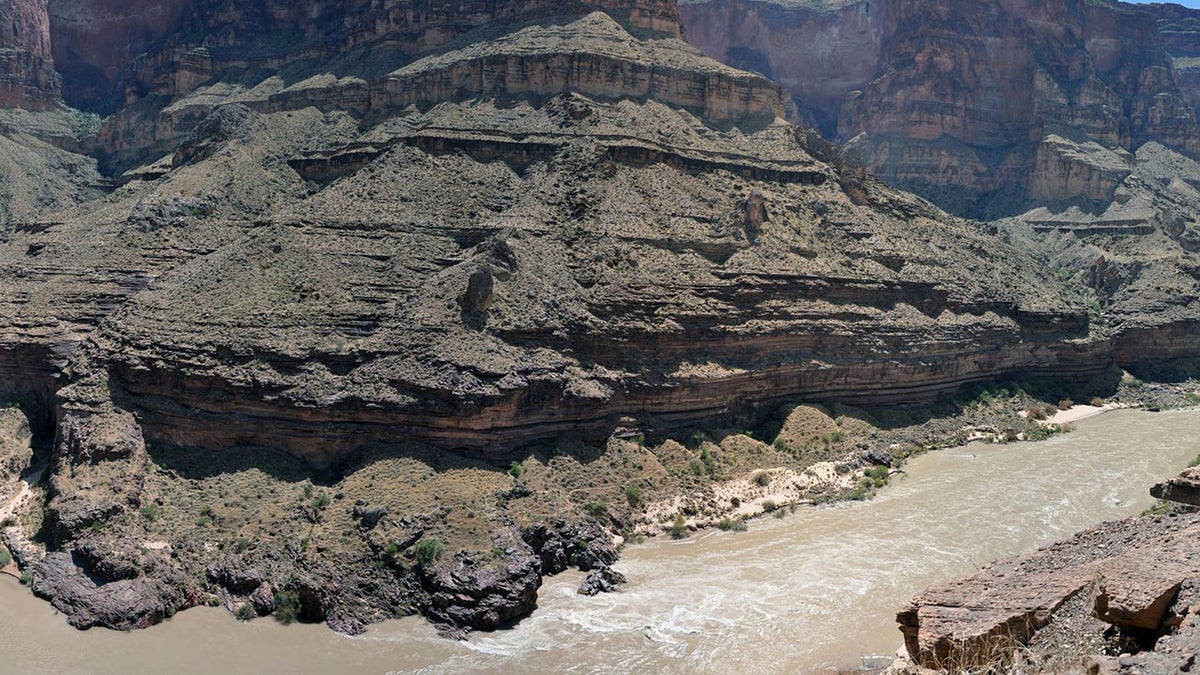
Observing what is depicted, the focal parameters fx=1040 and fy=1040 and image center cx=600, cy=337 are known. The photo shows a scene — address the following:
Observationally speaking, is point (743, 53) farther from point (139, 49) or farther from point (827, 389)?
point (827, 389)

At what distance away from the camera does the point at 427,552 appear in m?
33.3

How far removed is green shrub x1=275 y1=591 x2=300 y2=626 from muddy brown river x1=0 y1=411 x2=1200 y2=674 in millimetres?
449

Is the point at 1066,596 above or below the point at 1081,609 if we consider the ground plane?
below

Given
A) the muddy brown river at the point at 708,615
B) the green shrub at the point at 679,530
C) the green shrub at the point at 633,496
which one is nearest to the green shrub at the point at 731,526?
the muddy brown river at the point at 708,615

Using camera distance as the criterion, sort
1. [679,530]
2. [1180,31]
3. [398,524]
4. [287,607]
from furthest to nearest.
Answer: [1180,31] < [679,530] < [398,524] < [287,607]

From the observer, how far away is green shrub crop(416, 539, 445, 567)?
33.2m

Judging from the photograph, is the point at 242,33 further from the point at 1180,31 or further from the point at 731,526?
the point at 1180,31

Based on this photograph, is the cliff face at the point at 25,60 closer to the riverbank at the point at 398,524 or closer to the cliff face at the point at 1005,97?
the riverbank at the point at 398,524

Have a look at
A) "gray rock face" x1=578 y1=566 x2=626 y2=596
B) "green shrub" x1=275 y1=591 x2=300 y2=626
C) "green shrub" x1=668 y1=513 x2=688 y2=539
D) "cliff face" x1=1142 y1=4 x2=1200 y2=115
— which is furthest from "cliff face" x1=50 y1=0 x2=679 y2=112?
"cliff face" x1=1142 y1=4 x2=1200 y2=115

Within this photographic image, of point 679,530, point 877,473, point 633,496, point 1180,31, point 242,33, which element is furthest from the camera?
point 1180,31

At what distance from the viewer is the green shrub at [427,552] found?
33219mm

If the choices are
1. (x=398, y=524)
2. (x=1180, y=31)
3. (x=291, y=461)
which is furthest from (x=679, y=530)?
(x=1180, y=31)

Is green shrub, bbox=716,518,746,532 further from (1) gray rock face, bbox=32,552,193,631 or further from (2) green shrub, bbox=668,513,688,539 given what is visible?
(1) gray rock face, bbox=32,552,193,631

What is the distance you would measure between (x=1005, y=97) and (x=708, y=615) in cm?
8911
